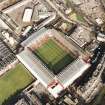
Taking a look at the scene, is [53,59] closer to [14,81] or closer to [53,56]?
[53,56]

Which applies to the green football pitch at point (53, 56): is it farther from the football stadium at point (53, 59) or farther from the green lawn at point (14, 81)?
the green lawn at point (14, 81)

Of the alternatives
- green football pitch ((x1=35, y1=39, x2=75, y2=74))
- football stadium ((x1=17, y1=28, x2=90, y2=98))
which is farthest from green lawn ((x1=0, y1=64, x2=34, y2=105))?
green football pitch ((x1=35, y1=39, x2=75, y2=74))

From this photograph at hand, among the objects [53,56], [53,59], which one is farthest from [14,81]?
[53,56]

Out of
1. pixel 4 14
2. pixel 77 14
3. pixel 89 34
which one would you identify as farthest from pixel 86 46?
pixel 4 14

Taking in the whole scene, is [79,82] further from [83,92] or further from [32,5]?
[32,5]

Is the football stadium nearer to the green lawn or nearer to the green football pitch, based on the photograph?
the green football pitch

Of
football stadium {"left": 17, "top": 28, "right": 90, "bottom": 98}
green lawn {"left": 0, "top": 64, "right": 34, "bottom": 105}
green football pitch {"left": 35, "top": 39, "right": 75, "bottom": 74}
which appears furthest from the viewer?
green football pitch {"left": 35, "top": 39, "right": 75, "bottom": 74}

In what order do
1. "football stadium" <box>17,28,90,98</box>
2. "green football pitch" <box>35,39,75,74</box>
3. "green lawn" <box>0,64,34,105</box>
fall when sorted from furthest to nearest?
"green football pitch" <box>35,39,75,74</box> < "green lawn" <box>0,64,34,105</box> < "football stadium" <box>17,28,90,98</box>

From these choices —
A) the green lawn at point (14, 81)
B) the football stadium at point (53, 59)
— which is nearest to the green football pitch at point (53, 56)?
the football stadium at point (53, 59)
